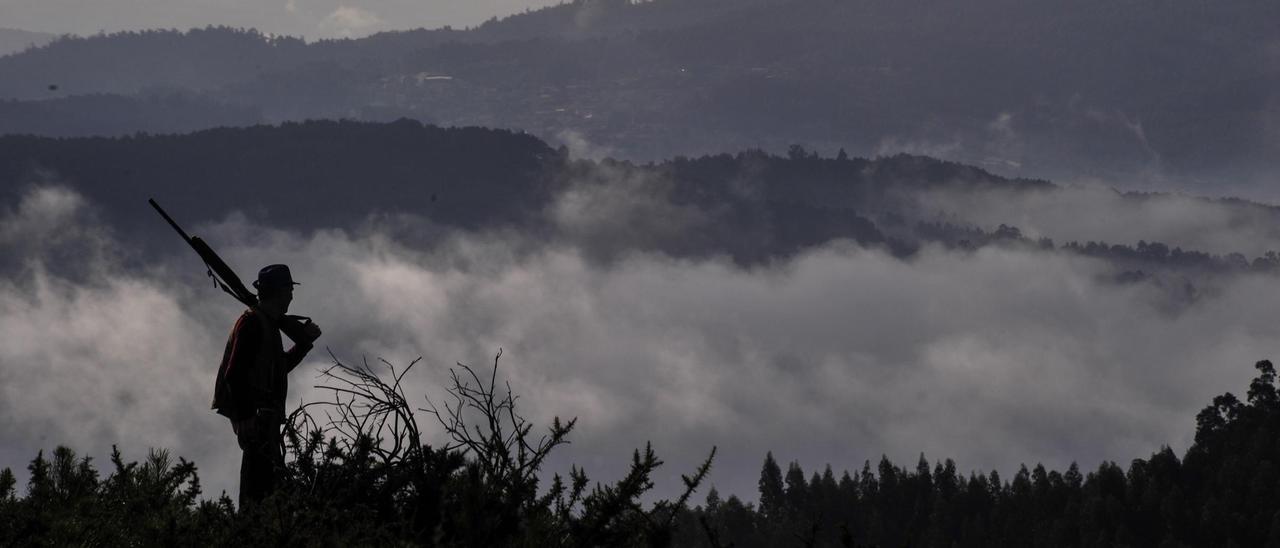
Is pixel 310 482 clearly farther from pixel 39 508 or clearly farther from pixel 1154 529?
pixel 1154 529

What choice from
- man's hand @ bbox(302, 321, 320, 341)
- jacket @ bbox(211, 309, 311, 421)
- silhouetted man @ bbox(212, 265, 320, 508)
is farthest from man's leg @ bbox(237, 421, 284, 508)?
man's hand @ bbox(302, 321, 320, 341)

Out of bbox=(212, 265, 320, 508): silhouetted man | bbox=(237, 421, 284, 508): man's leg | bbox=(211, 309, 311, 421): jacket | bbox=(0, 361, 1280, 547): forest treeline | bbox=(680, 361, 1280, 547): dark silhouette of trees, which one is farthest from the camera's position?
bbox=(680, 361, 1280, 547): dark silhouette of trees

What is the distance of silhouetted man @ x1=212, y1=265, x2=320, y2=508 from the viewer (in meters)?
10.1

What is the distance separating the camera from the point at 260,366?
10.5m

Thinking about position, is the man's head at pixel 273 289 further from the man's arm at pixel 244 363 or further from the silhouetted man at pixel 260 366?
the man's arm at pixel 244 363

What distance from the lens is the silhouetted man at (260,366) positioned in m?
10.1

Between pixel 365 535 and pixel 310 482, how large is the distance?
103 centimetres

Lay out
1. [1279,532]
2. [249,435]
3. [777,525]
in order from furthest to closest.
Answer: [777,525], [1279,532], [249,435]

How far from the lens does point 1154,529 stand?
146 meters

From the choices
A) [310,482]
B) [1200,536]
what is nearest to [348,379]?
[310,482]

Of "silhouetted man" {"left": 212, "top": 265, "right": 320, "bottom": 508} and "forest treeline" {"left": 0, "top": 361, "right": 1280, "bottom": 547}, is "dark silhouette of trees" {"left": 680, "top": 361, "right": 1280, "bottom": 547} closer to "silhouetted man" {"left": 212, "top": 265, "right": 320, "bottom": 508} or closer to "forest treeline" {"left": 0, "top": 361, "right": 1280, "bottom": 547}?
"silhouetted man" {"left": 212, "top": 265, "right": 320, "bottom": 508}

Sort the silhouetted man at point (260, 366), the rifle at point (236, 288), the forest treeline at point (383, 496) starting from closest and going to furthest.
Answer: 1. the forest treeline at point (383, 496)
2. the silhouetted man at point (260, 366)
3. the rifle at point (236, 288)

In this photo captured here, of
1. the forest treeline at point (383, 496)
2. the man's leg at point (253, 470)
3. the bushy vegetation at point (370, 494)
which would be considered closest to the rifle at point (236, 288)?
the man's leg at point (253, 470)

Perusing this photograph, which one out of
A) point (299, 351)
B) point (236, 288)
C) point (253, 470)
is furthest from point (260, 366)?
point (253, 470)
